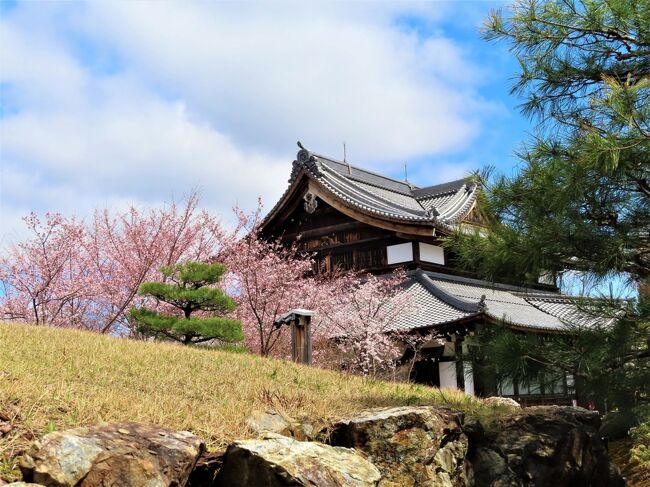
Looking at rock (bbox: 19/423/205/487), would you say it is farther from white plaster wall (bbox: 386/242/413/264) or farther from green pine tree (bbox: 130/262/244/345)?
white plaster wall (bbox: 386/242/413/264)

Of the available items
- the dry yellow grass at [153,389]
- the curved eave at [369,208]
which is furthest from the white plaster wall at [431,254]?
the dry yellow grass at [153,389]

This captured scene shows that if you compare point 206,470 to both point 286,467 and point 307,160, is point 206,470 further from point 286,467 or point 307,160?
point 307,160

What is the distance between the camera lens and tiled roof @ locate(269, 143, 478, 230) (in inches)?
784

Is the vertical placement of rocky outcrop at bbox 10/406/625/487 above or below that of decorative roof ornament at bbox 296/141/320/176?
below

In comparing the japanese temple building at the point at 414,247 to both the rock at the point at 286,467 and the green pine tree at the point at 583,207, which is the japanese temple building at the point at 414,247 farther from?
the rock at the point at 286,467

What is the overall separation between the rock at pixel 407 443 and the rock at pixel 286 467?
60 cm

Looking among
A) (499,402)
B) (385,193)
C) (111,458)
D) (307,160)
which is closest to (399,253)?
(307,160)

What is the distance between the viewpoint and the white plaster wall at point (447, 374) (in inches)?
662

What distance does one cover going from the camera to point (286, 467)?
4672mm

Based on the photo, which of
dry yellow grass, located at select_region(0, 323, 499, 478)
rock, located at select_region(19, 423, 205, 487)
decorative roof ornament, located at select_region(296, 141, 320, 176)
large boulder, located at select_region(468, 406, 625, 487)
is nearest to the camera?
rock, located at select_region(19, 423, 205, 487)

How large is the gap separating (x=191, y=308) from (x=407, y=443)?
308 inches

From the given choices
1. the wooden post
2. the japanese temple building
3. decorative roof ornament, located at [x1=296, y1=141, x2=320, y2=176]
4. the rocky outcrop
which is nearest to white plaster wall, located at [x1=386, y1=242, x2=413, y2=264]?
the japanese temple building

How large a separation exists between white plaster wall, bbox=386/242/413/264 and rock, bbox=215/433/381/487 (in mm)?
15188

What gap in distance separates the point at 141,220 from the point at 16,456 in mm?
15556
